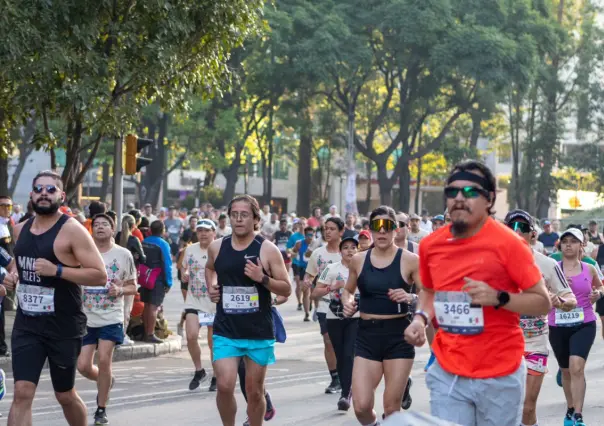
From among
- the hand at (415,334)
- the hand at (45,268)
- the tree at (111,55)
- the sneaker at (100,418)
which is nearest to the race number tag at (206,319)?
the sneaker at (100,418)

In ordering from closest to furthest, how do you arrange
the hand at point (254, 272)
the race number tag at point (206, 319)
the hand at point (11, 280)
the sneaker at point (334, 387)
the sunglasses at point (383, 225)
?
the hand at point (11, 280) → the hand at point (254, 272) → the sunglasses at point (383, 225) → the sneaker at point (334, 387) → the race number tag at point (206, 319)

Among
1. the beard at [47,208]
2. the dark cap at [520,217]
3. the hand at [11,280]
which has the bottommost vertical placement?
the hand at [11,280]

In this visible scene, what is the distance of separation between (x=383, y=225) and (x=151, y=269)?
7.69 m

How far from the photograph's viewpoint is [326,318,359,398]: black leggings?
1174cm

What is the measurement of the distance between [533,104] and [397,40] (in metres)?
15.0

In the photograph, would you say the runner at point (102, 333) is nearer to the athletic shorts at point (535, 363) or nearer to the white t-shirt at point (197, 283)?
the white t-shirt at point (197, 283)

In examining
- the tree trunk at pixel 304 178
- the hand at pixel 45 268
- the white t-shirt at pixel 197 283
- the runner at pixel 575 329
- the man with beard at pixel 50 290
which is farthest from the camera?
the tree trunk at pixel 304 178

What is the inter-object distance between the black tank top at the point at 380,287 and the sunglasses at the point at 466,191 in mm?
3130

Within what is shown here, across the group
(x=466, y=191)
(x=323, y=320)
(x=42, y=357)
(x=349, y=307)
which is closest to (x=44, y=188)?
(x=42, y=357)

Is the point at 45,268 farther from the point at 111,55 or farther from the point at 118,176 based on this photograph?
the point at 118,176

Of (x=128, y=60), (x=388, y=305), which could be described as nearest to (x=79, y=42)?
(x=128, y=60)

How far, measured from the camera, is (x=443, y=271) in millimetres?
6086

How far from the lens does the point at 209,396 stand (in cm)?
1245

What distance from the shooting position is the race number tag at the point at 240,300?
8.85 m
